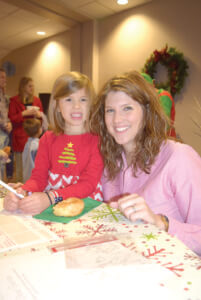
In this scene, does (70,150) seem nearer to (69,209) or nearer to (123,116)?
(123,116)

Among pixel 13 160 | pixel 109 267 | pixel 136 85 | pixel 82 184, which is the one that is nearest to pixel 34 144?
pixel 13 160

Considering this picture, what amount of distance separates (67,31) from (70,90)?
2.45 metres

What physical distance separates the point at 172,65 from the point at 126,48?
2.62 ft

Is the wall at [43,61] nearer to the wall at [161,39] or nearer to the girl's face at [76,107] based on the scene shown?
the wall at [161,39]

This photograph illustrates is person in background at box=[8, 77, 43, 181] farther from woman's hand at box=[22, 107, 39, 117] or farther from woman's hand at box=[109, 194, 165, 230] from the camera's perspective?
woman's hand at box=[109, 194, 165, 230]

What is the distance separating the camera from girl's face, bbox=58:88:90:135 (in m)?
1.27

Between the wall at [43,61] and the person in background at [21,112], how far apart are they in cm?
9

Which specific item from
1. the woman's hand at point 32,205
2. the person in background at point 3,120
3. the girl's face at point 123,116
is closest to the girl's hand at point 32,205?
the woman's hand at point 32,205

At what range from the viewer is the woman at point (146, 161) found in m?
0.82

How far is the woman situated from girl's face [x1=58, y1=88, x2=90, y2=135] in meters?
0.10

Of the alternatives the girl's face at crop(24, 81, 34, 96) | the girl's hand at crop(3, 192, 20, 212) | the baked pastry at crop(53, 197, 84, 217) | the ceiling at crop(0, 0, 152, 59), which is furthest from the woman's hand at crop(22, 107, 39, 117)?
the baked pastry at crop(53, 197, 84, 217)

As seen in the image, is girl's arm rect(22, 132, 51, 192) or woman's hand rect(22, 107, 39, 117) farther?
woman's hand rect(22, 107, 39, 117)

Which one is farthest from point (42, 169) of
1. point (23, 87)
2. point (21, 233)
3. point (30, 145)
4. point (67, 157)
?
point (23, 87)

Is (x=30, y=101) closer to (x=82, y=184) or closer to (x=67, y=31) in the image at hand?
(x=67, y=31)
